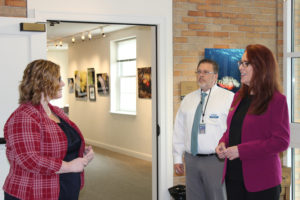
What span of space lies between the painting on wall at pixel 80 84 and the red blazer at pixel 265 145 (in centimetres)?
946

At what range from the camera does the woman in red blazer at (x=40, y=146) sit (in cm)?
214

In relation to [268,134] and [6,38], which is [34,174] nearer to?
[268,134]

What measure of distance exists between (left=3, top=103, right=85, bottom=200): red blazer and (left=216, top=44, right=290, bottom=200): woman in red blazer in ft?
3.16

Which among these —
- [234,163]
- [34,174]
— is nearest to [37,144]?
[34,174]

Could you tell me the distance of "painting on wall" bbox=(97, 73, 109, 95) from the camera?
10.1 m

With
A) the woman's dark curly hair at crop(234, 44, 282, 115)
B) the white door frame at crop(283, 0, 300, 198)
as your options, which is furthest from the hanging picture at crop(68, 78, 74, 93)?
the woman's dark curly hair at crop(234, 44, 282, 115)

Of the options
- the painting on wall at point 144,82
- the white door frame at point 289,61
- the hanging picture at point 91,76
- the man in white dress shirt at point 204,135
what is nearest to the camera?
the man in white dress shirt at point 204,135

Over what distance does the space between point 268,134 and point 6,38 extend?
240 cm

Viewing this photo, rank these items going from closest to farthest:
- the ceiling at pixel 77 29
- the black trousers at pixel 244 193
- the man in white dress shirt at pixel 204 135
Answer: the black trousers at pixel 244 193
the man in white dress shirt at pixel 204 135
the ceiling at pixel 77 29

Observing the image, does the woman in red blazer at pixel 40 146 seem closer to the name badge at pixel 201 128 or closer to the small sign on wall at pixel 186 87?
the name badge at pixel 201 128

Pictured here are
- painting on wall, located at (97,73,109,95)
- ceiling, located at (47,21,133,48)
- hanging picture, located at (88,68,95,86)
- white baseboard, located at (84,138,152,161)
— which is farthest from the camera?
hanging picture, located at (88,68,95,86)

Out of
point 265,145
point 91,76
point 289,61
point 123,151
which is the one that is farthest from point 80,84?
point 265,145

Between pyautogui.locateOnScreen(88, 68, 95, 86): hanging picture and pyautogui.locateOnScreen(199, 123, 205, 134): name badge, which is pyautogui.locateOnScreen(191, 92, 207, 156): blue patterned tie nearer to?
pyautogui.locateOnScreen(199, 123, 205, 134): name badge

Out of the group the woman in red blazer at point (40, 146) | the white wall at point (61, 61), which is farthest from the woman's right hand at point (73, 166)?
the white wall at point (61, 61)
